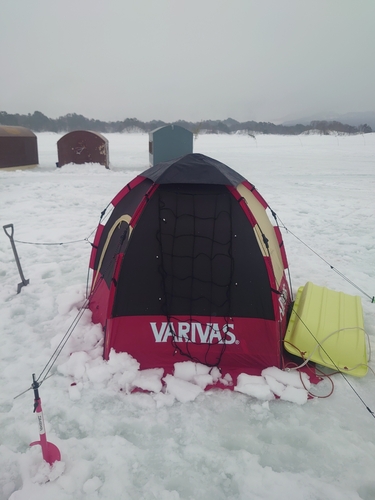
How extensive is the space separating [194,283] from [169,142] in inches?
615

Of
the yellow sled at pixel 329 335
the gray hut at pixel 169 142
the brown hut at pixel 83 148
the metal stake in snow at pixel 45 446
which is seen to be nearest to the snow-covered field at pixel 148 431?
the metal stake in snow at pixel 45 446

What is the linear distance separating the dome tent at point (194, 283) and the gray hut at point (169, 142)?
48.9 ft

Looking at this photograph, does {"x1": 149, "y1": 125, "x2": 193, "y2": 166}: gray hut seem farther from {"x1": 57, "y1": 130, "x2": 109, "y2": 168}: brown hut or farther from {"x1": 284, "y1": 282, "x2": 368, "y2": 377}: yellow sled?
{"x1": 284, "y1": 282, "x2": 368, "y2": 377}: yellow sled

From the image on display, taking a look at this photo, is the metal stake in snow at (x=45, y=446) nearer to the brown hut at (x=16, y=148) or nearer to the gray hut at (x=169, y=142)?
the gray hut at (x=169, y=142)

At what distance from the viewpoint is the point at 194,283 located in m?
3.62

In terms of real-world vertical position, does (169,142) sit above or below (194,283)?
above

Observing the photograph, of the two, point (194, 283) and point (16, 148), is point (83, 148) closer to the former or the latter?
point (16, 148)

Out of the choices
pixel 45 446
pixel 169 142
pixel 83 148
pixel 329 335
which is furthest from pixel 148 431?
pixel 83 148

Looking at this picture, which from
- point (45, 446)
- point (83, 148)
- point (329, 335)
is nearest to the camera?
point (45, 446)

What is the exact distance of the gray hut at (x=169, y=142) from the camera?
17969 millimetres

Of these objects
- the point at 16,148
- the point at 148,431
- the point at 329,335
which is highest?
the point at 16,148

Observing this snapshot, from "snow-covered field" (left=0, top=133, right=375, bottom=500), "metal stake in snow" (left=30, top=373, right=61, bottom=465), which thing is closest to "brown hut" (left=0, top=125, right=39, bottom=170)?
"snow-covered field" (left=0, top=133, right=375, bottom=500)

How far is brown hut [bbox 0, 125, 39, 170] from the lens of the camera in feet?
59.0

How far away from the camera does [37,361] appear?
12.2 ft
